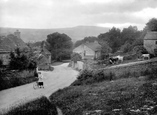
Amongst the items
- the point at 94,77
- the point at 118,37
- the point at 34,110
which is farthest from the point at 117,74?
the point at 118,37

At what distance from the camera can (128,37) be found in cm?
10112

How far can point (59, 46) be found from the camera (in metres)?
86.0

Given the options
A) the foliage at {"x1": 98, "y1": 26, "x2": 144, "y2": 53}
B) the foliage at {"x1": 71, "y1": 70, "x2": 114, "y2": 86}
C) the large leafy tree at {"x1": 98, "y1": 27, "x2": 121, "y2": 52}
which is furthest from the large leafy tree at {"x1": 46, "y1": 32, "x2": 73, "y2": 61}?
the foliage at {"x1": 71, "y1": 70, "x2": 114, "y2": 86}

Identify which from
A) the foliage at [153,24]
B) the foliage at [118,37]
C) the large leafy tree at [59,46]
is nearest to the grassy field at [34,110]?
the foliage at [153,24]

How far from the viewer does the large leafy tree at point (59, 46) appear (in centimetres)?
8200

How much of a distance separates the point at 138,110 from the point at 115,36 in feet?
321

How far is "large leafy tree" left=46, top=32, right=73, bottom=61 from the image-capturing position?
82.0m

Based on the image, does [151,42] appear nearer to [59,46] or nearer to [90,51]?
[90,51]

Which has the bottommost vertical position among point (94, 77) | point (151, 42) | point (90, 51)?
point (94, 77)

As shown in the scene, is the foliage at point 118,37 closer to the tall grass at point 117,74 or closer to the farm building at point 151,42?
the farm building at point 151,42

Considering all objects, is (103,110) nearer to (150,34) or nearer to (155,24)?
(150,34)

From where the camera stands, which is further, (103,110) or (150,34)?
(150,34)

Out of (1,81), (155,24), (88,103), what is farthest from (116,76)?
(155,24)

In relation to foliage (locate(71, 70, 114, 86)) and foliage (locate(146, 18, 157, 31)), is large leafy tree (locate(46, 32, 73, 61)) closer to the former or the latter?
foliage (locate(146, 18, 157, 31))
